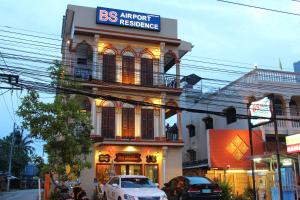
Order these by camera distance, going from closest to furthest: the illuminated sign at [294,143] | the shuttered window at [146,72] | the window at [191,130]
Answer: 1. the illuminated sign at [294,143]
2. the shuttered window at [146,72]
3. the window at [191,130]

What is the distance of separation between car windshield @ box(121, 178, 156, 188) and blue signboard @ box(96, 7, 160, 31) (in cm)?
1445

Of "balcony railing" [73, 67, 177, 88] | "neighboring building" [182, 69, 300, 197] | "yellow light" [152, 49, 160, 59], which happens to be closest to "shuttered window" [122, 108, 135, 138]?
"balcony railing" [73, 67, 177, 88]

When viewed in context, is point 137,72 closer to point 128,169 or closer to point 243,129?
point 128,169

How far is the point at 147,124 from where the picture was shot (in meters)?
29.6

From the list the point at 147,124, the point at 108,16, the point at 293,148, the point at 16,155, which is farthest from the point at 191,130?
the point at 16,155

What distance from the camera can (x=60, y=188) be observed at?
66.9 ft

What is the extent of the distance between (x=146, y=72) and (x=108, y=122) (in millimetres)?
4695

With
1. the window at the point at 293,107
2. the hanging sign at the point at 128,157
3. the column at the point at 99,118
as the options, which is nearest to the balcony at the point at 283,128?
the window at the point at 293,107

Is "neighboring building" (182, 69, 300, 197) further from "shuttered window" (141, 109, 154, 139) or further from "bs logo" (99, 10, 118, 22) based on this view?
"bs logo" (99, 10, 118, 22)

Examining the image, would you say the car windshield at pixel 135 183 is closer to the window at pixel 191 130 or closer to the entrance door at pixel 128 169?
the entrance door at pixel 128 169

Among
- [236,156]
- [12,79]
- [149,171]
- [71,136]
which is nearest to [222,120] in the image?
[236,156]

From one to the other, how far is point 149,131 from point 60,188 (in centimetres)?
1035

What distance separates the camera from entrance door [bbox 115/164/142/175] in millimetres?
28734

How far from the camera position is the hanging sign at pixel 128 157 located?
28641mm
